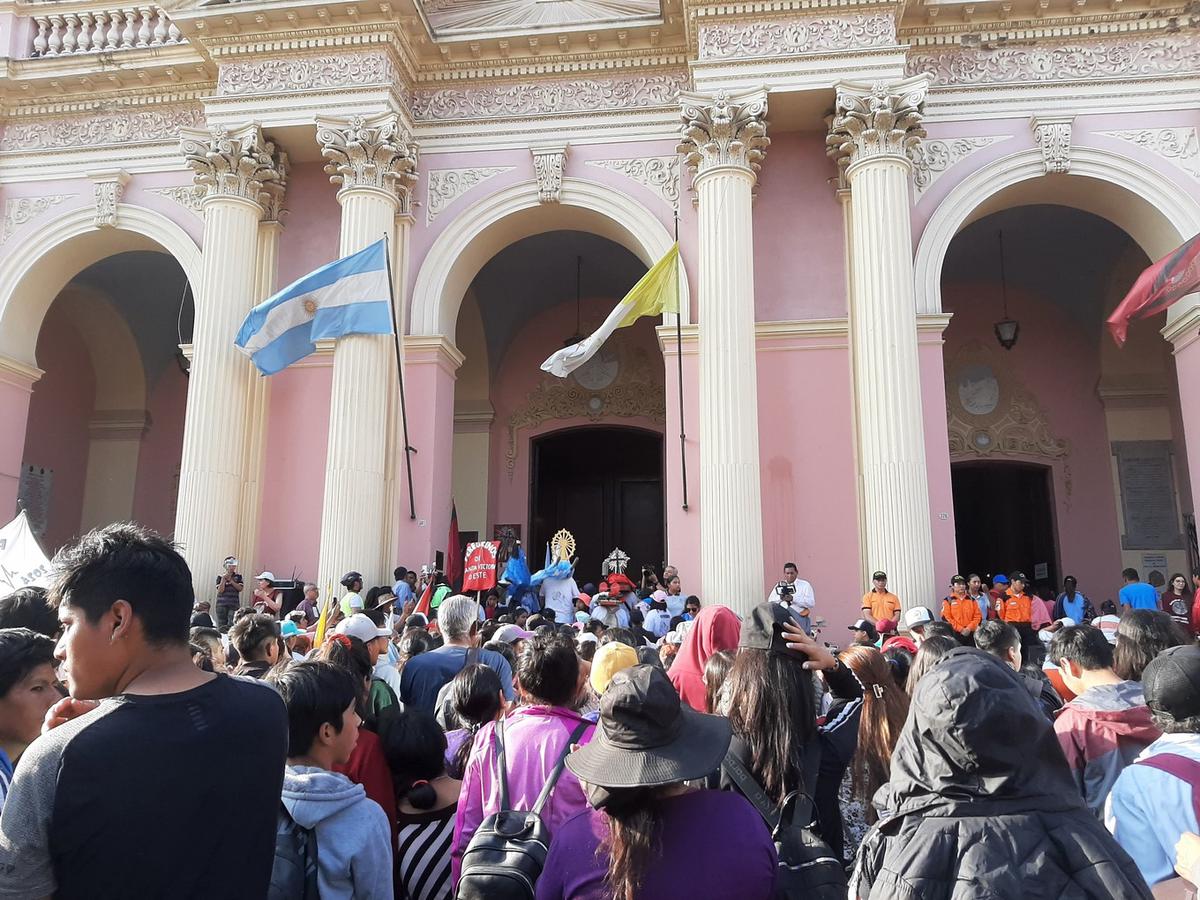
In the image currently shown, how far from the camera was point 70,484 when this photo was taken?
1694 cm

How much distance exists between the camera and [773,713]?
2.61 m

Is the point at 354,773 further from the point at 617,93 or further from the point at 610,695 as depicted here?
the point at 617,93

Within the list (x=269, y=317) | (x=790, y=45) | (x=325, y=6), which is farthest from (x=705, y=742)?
(x=325, y=6)

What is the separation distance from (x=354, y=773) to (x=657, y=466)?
14.7m

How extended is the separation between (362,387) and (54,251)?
597 cm

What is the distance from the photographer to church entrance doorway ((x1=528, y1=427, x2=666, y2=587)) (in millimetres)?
17297

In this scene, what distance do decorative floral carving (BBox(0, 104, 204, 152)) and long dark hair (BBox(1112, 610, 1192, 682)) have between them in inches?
542

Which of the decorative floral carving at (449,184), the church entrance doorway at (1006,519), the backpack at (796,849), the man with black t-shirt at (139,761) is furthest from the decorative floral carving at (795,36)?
the man with black t-shirt at (139,761)

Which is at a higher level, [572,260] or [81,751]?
[572,260]

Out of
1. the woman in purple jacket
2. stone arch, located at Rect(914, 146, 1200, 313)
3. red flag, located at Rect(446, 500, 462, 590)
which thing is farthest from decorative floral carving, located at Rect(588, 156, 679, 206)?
the woman in purple jacket

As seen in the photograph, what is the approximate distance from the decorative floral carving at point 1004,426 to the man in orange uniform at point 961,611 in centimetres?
618

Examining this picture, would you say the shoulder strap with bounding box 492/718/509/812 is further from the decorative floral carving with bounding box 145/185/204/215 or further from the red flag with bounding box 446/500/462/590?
the decorative floral carving with bounding box 145/185/204/215

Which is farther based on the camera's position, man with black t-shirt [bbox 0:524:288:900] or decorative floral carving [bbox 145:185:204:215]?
decorative floral carving [bbox 145:185:204:215]

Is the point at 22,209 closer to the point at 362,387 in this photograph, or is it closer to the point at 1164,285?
the point at 362,387
